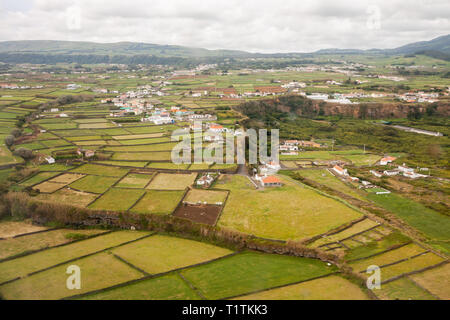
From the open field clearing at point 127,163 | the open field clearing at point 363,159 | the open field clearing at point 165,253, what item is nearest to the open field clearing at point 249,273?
the open field clearing at point 165,253

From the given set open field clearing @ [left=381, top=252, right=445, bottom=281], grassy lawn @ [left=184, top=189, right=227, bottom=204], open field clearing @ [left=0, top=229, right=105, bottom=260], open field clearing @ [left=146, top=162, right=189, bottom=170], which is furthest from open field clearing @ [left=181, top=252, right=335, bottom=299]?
open field clearing @ [left=146, top=162, right=189, bottom=170]

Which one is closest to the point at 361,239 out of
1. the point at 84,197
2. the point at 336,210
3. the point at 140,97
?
the point at 336,210

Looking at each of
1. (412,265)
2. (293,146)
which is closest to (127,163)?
(293,146)

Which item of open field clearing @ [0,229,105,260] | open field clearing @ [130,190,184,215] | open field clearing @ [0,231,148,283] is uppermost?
open field clearing @ [130,190,184,215]

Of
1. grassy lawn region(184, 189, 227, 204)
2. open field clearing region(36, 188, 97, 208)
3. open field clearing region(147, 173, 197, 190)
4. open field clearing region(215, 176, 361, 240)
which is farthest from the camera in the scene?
open field clearing region(147, 173, 197, 190)

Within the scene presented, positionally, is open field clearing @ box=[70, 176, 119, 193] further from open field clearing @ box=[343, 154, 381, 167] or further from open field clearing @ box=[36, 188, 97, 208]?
open field clearing @ box=[343, 154, 381, 167]

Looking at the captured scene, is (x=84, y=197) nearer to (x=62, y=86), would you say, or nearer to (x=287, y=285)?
(x=287, y=285)

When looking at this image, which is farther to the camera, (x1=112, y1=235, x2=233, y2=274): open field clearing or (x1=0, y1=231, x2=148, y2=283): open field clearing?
(x1=112, y1=235, x2=233, y2=274): open field clearing
